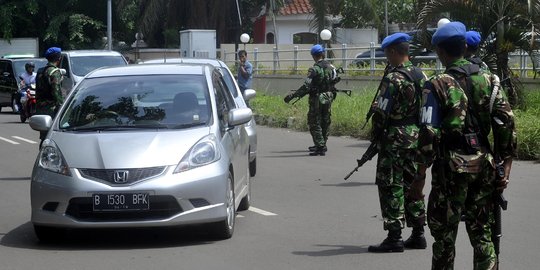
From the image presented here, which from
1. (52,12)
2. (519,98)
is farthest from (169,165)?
(52,12)

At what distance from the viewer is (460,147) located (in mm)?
5902

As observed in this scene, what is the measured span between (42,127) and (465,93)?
202 inches

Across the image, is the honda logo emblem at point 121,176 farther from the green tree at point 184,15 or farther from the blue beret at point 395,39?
the green tree at point 184,15

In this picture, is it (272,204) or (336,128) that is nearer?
(272,204)

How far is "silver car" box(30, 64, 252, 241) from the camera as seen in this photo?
8305 mm

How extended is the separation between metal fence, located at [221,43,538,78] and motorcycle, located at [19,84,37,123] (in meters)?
8.05

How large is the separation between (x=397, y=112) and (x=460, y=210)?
2.08 metres

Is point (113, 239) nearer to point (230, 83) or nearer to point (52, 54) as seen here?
point (230, 83)

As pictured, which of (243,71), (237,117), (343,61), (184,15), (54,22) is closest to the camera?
(237,117)

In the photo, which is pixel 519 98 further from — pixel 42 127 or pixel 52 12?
pixel 52 12

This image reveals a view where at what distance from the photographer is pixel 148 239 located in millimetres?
8992

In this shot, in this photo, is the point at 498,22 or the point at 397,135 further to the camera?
the point at 498,22

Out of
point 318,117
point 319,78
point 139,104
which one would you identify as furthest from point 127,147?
point 318,117

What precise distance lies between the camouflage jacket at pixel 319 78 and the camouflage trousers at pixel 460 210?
9.89 metres
